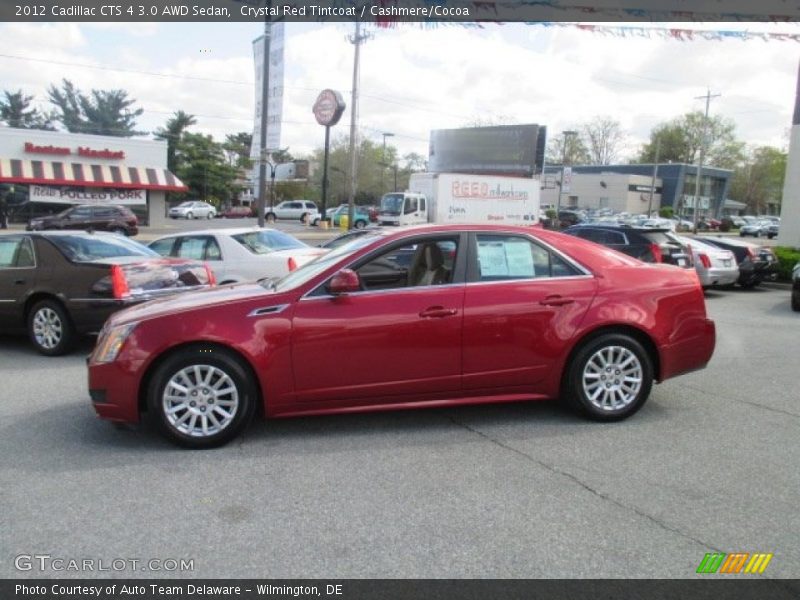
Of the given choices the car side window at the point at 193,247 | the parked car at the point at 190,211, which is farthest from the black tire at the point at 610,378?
the parked car at the point at 190,211

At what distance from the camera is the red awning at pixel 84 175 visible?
3619 centimetres

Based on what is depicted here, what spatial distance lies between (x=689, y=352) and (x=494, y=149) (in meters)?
41.1

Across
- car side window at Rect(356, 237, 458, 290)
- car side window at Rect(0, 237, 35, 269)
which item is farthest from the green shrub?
car side window at Rect(0, 237, 35, 269)

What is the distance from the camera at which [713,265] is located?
1425cm

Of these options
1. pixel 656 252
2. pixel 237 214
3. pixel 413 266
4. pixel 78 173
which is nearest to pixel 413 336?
pixel 413 266

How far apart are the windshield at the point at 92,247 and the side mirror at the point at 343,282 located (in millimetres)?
4541

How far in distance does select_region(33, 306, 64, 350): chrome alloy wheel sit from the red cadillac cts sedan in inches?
134

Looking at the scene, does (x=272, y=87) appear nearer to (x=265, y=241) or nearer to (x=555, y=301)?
(x=265, y=241)

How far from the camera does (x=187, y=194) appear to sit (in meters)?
69.3

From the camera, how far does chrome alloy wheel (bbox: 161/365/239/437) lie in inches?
179

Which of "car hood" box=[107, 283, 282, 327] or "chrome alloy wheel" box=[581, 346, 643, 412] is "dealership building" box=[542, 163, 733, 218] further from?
"car hood" box=[107, 283, 282, 327]

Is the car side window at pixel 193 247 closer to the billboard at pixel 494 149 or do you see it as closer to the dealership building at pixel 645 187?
the billboard at pixel 494 149
